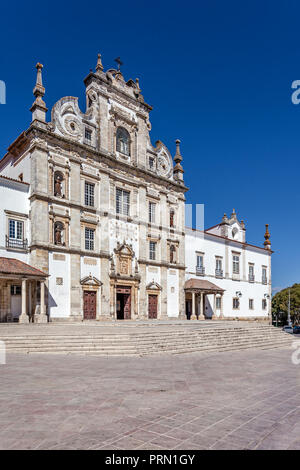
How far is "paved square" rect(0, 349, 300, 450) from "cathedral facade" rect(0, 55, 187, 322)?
14.7 m

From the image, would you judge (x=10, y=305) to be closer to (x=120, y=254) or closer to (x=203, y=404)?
(x=120, y=254)

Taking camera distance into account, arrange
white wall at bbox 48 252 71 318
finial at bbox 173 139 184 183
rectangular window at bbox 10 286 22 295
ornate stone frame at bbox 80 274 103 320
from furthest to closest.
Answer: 1. finial at bbox 173 139 184 183
2. ornate stone frame at bbox 80 274 103 320
3. white wall at bbox 48 252 71 318
4. rectangular window at bbox 10 286 22 295

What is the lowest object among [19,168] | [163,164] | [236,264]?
[236,264]

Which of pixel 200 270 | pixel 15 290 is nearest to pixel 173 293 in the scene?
pixel 200 270

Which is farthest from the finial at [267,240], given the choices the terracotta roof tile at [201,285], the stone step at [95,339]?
the stone step at [95,339]

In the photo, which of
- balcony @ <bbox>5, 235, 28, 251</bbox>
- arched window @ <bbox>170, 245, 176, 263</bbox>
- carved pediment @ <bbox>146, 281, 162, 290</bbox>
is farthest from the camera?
arched window @ <bbox>170, 245, 176, 263</bbox>

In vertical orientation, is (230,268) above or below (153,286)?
above

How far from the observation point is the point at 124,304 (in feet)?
104

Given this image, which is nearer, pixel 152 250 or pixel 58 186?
pixel 58 186

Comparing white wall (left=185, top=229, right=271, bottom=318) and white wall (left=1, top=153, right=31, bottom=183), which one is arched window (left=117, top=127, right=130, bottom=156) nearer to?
white wall (left=1, top=153, right=31, bottom=183)

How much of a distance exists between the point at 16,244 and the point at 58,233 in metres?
3.17

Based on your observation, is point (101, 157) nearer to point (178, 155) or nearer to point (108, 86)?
point (108, 86)

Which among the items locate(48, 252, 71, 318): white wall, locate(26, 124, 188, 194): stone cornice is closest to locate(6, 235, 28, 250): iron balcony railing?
locate(48, 252, 71, 318): white wall

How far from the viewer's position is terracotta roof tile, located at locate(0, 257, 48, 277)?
22.3m
